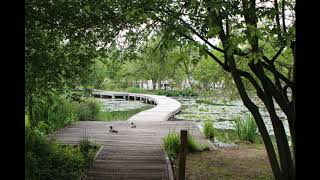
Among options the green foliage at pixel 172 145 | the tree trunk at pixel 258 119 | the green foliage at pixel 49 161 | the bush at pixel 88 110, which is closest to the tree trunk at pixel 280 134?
the tree trunk at pixel 258 119

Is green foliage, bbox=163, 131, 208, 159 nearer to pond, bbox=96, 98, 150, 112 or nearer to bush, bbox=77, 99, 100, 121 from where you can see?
bush, bbox=77, 99, 100, 121

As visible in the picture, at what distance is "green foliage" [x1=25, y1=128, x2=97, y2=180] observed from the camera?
5.16m

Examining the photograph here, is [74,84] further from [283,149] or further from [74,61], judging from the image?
[283,149]

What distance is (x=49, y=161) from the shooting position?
586 cm

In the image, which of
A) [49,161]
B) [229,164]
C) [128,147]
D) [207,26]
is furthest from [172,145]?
[207,26]

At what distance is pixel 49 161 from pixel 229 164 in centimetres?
363

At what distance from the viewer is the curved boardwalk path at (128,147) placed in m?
6.04

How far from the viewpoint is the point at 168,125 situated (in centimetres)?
1220

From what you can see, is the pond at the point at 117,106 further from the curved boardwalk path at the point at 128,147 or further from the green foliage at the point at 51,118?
the green foliage at the point at 51,118

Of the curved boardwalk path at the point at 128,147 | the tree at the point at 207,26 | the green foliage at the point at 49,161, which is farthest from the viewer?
the curved boardwalk path at the point at 128,147

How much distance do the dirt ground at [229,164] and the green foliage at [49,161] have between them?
1.95m

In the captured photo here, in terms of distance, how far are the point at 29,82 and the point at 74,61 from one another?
0.79 metres

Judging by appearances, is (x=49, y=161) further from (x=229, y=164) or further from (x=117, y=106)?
(x=117, y=106)
